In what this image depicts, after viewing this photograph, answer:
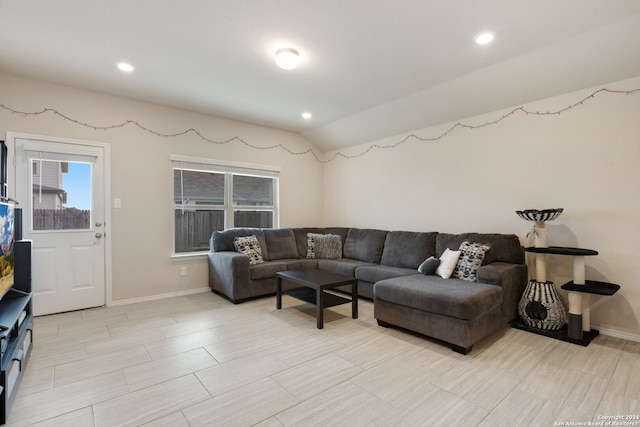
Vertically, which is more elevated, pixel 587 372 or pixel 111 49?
pixel 111 49

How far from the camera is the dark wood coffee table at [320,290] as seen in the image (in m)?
3.03

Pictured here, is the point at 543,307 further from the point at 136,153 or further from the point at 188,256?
the point at 136,153

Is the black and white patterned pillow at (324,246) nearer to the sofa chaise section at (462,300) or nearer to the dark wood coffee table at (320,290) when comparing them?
the dark wood coffee table at (320,290)

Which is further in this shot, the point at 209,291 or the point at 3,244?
the point at 209,291

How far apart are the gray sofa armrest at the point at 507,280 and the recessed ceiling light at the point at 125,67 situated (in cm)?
402

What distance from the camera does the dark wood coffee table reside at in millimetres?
3033

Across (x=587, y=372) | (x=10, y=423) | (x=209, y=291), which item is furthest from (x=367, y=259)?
(x=10, y=423)

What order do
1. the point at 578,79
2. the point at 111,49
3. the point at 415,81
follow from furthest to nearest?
1. the point at 415,81
2. the point at 578,79
3. the point at 111,49

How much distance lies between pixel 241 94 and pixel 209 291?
2774 mm

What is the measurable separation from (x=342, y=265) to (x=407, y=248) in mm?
907

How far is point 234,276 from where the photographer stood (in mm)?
3781

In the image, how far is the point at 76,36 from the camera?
2.51 meters

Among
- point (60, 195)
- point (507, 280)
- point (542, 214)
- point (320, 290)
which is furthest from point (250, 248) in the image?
point (542, 214)

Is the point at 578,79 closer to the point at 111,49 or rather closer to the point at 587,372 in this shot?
the point at 587,372
